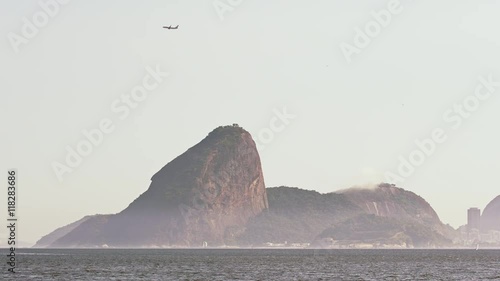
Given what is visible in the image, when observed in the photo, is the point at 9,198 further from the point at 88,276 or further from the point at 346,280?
the point at 346,280

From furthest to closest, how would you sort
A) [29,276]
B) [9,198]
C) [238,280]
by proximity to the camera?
[29,276] → [238,280] → [9,198]

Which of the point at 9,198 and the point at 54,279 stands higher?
the point at 9,198

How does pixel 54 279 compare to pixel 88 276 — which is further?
pixel 88 276

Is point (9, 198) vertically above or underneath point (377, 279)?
above

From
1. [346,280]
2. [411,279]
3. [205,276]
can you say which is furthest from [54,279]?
[411,279]

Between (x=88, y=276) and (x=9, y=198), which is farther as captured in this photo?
(x=88, y=276)

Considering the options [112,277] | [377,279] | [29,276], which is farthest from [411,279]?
[29,276]

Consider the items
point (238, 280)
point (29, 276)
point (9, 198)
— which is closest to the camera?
point (9, 198)

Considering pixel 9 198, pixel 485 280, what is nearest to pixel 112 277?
pixel 9 198

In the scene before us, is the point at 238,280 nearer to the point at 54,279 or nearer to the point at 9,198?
Result: the point at 54,279
